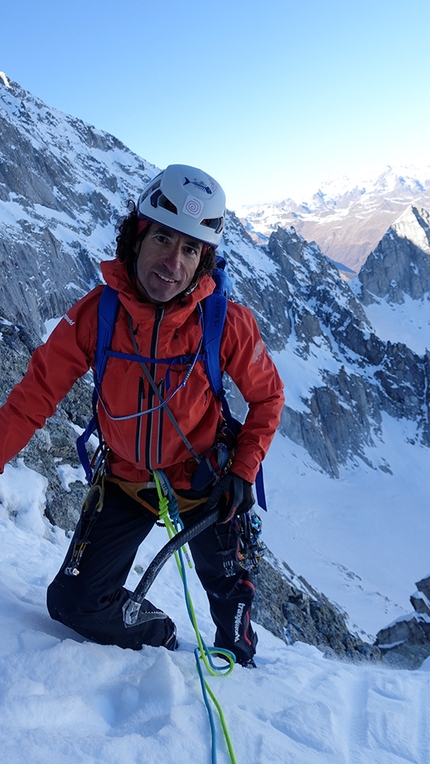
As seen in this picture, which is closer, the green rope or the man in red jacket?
the green rope

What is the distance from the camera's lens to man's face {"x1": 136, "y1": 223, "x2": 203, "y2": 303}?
380 centimetres

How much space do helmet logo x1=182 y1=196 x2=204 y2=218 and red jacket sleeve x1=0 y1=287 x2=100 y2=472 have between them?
101 cm

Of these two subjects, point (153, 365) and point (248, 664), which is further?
point (248, 664)

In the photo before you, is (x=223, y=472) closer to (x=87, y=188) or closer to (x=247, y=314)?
(x=247, y=314)

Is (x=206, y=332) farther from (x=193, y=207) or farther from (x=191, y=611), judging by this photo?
(x=191, y=611)

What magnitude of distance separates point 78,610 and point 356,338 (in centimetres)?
11810

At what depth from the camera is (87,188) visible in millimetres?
101125

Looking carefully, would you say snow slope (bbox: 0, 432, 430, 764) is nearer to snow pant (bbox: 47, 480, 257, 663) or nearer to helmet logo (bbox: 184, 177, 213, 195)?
snow pant (bbox: 47, 480, 257, 663)

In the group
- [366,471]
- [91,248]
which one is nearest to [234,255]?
[91,248]

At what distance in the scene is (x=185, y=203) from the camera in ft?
12.8

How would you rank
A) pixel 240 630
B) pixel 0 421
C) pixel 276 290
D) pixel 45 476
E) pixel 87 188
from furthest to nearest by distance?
1. pixel 276 290
2. pixel 87 188
3. pixel 45 476
4. pixel 240 630
5. pixel 0 421

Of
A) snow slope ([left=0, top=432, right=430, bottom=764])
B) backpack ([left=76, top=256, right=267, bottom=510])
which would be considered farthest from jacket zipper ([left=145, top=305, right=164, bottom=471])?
snow slope ([left=0, top=432, right=430, bottom=764])

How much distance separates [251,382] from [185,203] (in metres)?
1.56

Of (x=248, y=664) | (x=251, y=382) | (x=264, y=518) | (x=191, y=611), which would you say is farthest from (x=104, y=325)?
(x=264, y=518)
